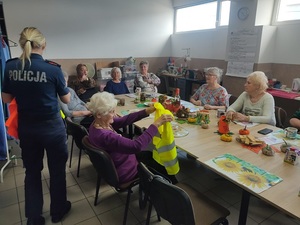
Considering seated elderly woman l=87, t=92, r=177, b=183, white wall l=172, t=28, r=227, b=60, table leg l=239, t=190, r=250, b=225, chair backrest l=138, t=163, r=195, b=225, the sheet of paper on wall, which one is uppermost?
white wall l=172, t=28, r=227, b=60

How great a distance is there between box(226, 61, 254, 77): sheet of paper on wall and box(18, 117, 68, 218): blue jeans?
11.6 ft

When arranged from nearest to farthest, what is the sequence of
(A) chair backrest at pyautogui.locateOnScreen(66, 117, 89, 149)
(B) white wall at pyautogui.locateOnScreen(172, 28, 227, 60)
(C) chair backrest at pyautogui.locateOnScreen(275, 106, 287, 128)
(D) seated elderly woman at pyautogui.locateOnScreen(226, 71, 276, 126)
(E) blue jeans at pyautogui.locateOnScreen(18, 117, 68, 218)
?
(E) blue jeans at pyautogui.locateOnScreen(18, 117, 68, 218)
(A) chair backrest at pyautogui.locateOnScreen(66, 117, 89, 149)
(D) seated elderly woman at pyautogui.locateOnScreen(226, 71, 276, 126)
(C) chair backrest at pyautogui.locateOnScreen(275, 106, 287, 128)
(B) white wall at pyautogui.locateOnScreen(172, 28, 227, 60)

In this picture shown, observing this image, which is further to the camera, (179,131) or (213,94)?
(213,94)

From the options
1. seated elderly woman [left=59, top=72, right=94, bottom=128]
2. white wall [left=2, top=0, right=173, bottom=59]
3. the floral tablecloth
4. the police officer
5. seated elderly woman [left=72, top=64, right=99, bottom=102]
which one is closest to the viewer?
the floral tablecloth

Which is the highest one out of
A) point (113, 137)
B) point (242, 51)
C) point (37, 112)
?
point (242, 51)

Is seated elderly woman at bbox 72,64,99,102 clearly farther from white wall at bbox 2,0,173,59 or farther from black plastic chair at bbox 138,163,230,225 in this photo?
black plastic chair at bbox 138,163,230,225

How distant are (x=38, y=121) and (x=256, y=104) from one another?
2143 millimetres

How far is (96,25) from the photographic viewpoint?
16.3 feet

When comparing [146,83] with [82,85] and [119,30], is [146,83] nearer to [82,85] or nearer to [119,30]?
[82,85]

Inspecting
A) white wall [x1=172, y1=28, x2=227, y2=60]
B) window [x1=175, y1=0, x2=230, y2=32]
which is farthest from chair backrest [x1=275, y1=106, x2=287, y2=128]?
window [x1=175, y1=0, x2=230, y2=32]

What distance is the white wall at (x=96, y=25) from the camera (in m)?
4.23

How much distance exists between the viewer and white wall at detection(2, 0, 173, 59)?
166 inches

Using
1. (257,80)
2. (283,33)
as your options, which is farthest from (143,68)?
(283,33)

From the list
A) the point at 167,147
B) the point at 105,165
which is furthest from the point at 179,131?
the point at 105,165
